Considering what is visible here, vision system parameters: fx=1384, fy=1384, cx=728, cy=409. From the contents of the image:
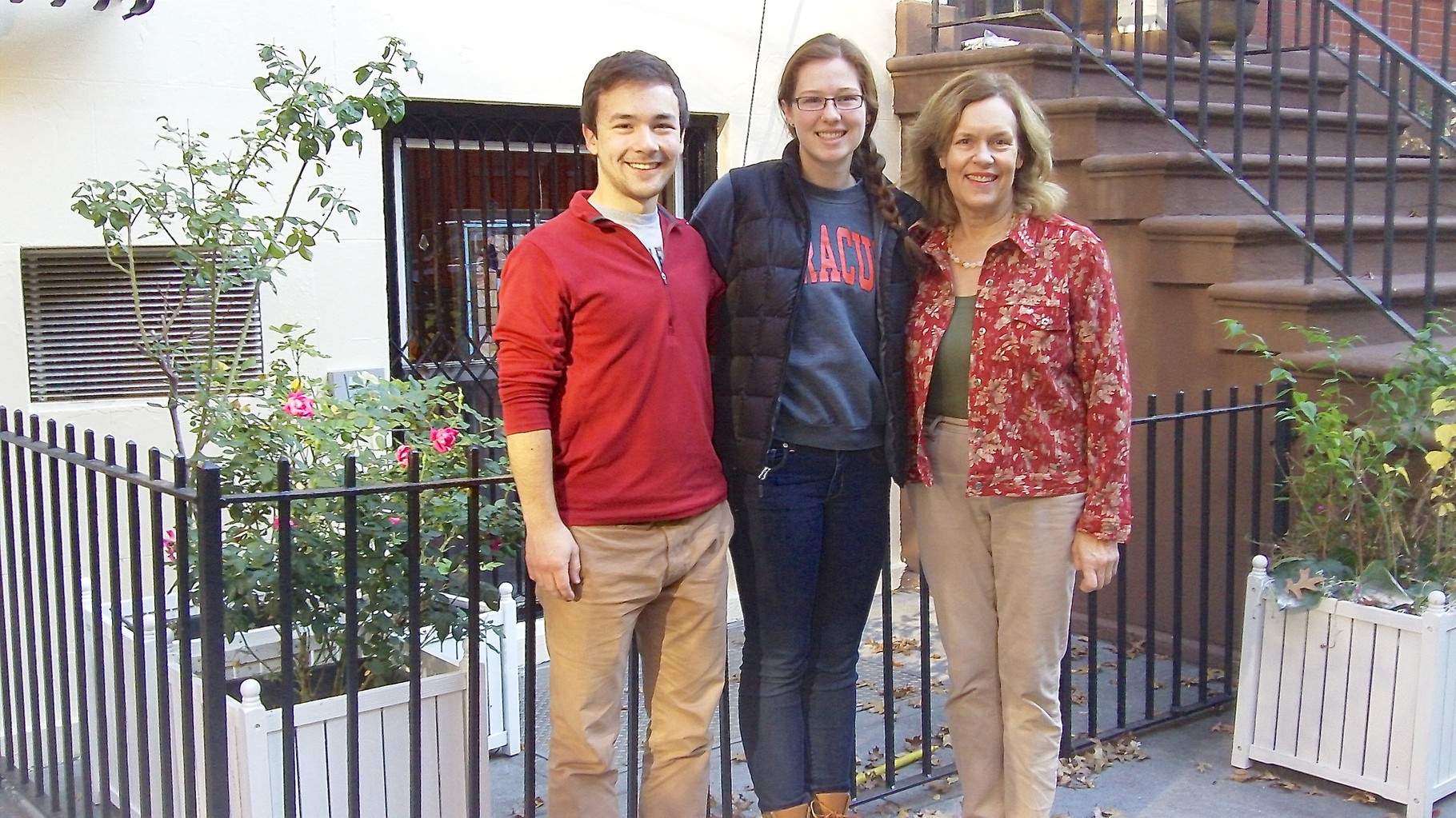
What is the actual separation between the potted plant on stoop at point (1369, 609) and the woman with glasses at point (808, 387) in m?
1.60

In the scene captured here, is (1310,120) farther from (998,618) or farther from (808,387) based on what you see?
(808,387)

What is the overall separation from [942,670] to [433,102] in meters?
2.92

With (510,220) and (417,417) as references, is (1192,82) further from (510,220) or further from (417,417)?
(417,417)

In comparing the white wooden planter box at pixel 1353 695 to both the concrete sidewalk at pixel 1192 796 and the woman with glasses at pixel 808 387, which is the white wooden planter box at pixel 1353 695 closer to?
the concrete sidewalk at pixel 1192 796

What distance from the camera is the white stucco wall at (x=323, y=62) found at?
441cm

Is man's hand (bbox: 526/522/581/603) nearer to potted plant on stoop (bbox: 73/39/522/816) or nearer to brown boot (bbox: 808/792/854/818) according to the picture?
potted plant on stoop (bbox: 73/39/522/816)

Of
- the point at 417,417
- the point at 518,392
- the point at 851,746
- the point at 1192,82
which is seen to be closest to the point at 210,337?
the point at 417,417

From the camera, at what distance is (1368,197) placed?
19.8 ft

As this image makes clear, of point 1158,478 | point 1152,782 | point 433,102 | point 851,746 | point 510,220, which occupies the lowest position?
point 1152,782

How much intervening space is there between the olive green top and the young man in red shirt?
60cm

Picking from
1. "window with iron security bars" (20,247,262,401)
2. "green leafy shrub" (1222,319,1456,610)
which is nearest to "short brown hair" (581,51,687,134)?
"window with iron security bars" (20,247,262,401)

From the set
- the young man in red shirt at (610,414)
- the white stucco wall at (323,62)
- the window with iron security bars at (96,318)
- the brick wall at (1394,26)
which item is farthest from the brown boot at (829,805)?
the brick wall at (1394,26)

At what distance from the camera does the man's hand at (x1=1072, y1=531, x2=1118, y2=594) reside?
124 inches

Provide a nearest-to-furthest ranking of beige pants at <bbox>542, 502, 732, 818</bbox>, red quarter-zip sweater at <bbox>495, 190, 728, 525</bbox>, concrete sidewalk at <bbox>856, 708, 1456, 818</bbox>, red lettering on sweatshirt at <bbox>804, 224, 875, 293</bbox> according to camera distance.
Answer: red quarter-zip sweater at <bbox>495, 190, 728, 525</bbox>, beige pants at <bbox>542, 502, 732, 818</bbox>, red lettering on sweatshirt at <bbox>804, 224, 875, 293</bbox>, concrete sidewalk at <bbox>856, 708, 1456, 818</bbox>
